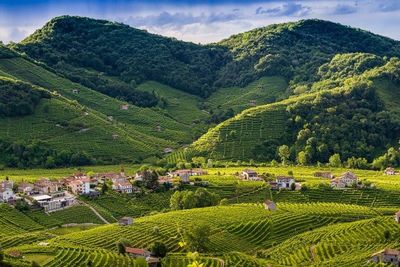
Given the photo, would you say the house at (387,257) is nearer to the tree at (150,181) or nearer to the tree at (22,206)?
the tree at (150,181)

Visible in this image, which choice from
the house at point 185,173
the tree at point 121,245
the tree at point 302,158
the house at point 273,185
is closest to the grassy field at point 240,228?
the tree at point 121,245

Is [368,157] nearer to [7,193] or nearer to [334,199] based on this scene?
[334,199]

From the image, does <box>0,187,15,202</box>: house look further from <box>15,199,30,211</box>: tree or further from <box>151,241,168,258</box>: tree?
<box>151,241,168,258</box>: tree

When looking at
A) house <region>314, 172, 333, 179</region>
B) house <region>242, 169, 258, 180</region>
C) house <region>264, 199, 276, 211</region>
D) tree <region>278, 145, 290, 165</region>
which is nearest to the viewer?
house <region>264, 199, 276, 211</region>

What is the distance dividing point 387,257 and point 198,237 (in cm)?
1952

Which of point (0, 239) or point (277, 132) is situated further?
point (277, 132)

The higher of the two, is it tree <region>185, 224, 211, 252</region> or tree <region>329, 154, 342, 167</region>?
tree <region>329, 154, 342, 167</region>

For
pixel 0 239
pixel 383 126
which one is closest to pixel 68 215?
pixel 0 239

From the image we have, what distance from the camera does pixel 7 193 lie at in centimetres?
8725

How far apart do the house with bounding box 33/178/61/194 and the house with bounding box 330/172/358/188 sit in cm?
4032

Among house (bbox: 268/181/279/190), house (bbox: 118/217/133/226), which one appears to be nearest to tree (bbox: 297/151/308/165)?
house (bbox: 268/181/279/190)

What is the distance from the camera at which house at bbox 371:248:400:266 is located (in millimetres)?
65000

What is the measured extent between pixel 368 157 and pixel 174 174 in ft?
147

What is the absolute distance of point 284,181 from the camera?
324 ft
